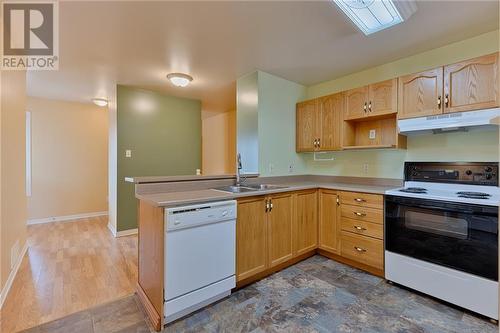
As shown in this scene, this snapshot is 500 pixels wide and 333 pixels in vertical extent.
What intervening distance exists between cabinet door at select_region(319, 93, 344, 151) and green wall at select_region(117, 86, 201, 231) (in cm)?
249

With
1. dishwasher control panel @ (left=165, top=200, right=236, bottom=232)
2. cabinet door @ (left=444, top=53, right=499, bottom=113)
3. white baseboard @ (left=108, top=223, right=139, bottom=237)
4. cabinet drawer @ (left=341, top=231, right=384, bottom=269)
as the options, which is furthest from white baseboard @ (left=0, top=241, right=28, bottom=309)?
cabinet door @ (left=444, top=53, right=499, bottom=113)

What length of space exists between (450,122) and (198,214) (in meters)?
2.34

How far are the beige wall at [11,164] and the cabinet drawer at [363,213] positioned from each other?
3305 mm

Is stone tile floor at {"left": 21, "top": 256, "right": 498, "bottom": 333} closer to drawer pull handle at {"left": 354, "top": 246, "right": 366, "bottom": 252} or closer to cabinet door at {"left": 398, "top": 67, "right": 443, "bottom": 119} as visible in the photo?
drawer pull handle at {"left": 354, "top": 246, "right": 366, "bottom": 252}

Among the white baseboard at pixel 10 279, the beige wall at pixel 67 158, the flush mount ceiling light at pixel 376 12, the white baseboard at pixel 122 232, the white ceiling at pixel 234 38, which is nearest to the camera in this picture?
the flush mount ceiling light at pixel 376 12

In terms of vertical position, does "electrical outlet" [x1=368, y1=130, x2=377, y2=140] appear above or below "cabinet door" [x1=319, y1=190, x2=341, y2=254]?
above

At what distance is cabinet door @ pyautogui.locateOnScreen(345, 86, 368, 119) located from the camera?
108 inches

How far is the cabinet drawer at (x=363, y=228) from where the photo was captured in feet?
7.84

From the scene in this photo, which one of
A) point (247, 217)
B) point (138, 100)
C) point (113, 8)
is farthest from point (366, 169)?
point (138, 100)

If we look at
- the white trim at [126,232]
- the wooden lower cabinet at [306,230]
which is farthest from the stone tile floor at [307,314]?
the white trim at [126,232]

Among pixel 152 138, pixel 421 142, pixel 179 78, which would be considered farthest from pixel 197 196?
pixel 152 138

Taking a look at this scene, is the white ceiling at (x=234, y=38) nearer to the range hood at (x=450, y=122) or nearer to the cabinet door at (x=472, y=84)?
the cabinet door at (x=472, y=84)

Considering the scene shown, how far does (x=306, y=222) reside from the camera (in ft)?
9.23

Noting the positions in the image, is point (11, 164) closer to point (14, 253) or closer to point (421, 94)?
point (14, 253)
